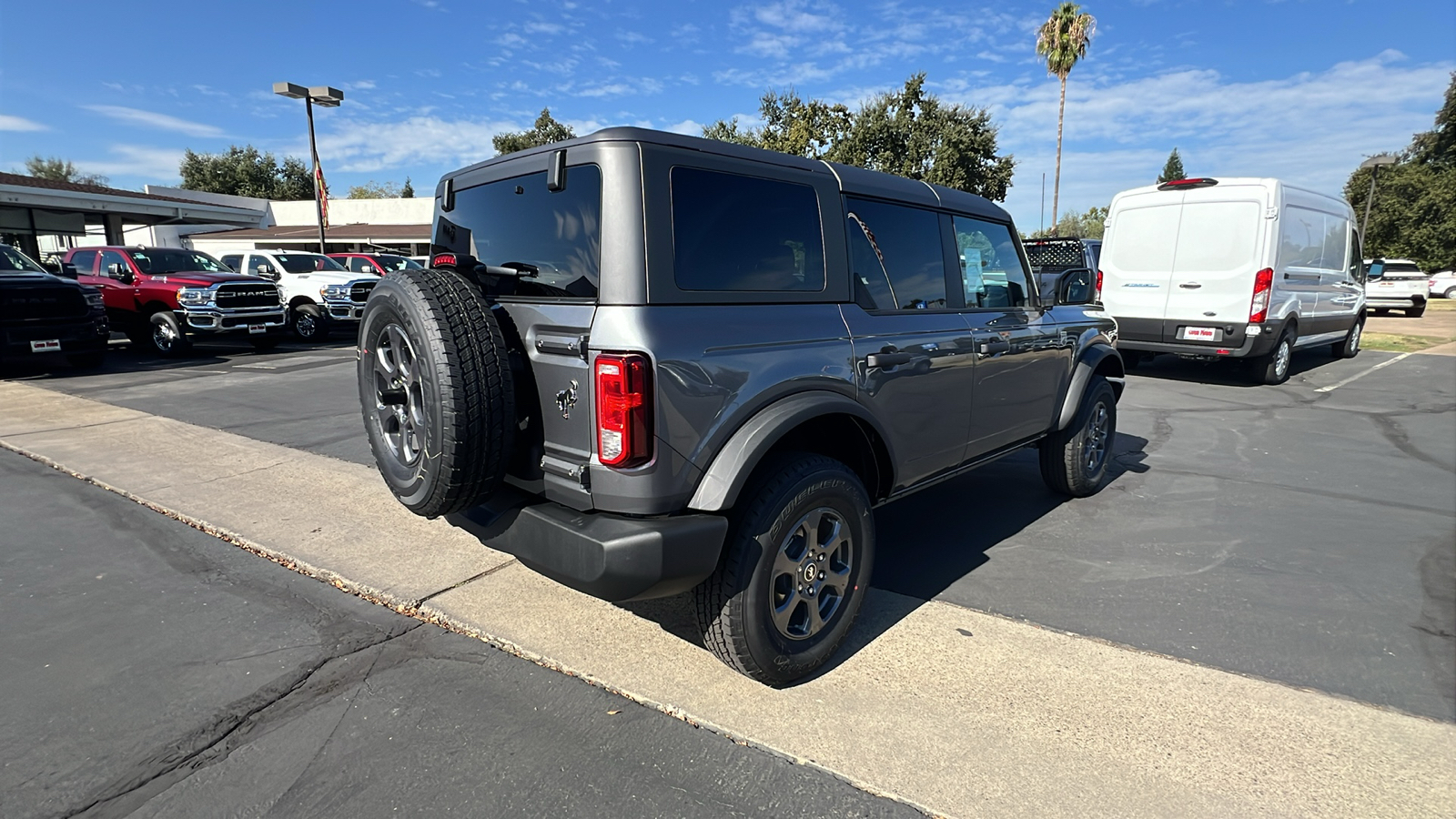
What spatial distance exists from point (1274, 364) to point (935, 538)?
26.5 feet

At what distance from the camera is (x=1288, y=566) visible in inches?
156

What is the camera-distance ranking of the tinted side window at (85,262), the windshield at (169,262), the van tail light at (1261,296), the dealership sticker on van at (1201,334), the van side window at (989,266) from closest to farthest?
the van side window at (989,266) → the van tail light at (1261,296) → the dealership sticker on van at (1201,334) → the windshield at (169,262) → the tinted side window at (85,262)

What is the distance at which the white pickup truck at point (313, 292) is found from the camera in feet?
51.2

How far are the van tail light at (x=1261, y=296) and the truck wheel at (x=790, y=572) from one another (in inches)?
329

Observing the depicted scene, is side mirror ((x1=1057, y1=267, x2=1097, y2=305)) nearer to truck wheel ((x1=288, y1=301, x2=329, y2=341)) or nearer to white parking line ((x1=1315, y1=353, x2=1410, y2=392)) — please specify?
white parking line ((x1=1315, y1=353, x2=1410, y2=392))

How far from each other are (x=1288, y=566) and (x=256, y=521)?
228 inches

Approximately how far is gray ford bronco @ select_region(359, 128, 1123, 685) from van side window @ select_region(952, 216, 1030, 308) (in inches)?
26.2

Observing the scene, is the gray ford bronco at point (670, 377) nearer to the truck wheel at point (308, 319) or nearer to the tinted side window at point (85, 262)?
the truck wheel at point (308, 319)

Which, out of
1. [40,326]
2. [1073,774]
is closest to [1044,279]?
[1073,774]

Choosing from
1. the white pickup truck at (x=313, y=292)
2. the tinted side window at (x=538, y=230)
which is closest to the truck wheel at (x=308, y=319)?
the white pickup truck at (x=313, y=292)

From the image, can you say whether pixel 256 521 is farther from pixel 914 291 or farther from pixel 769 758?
pixel 914 291

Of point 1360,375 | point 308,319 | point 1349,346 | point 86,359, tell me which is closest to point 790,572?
point 1360,375

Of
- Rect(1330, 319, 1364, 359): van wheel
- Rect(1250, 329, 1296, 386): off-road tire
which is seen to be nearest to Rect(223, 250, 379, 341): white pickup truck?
Rect(1250, 329, 1296, 386): off-road tire

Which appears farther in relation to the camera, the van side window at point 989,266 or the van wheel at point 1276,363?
the van wheel at point 1276,363
